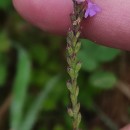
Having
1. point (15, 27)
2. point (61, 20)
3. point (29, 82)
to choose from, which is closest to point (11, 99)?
point (29, 82)

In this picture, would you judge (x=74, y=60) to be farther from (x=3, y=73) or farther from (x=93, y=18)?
(x=3, y=73)

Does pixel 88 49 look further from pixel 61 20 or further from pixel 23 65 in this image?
pixel 61 20

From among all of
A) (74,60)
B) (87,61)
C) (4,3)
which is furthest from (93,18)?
(4,3)

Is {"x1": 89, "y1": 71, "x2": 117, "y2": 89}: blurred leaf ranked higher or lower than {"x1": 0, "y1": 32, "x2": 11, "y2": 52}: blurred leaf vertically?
lower

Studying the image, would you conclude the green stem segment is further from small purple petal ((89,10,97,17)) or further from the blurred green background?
the blurred green background

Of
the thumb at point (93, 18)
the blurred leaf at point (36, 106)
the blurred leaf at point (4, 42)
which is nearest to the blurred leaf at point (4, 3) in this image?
the blurred leaf at point (4, 42)

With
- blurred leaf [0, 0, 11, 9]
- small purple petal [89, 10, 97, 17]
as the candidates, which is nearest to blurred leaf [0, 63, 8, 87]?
blurred leaf [0, 0, 11, 9]

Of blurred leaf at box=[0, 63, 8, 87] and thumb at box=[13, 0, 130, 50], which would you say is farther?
blurred leaf at box=[0, 63, 8, 87]

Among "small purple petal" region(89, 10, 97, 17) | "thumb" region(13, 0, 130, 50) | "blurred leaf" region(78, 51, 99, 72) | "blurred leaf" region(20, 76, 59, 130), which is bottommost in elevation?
"blurred leaf" region(20, 76, 59, 130)
